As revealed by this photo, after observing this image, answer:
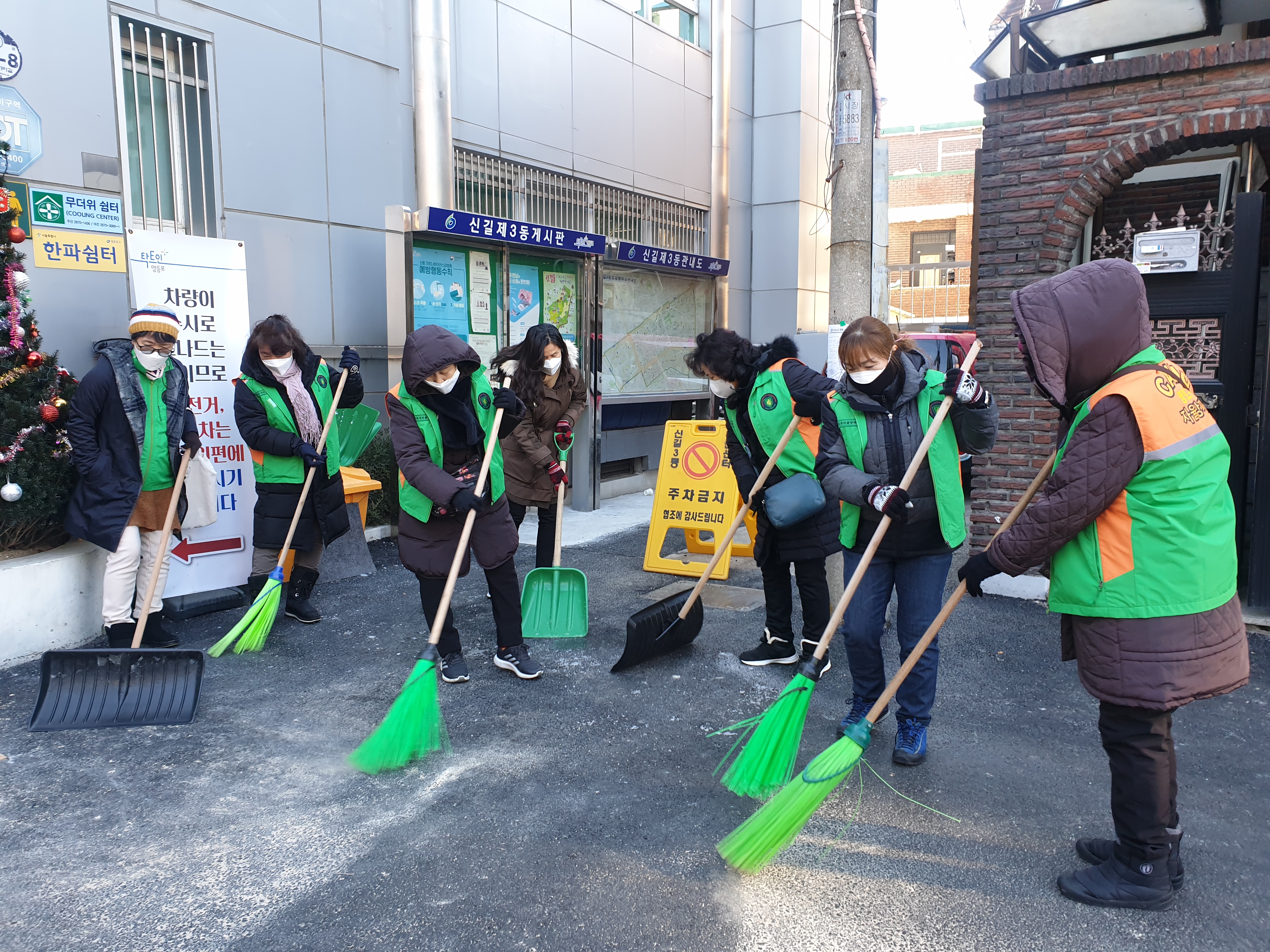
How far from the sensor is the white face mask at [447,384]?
422 centimetres

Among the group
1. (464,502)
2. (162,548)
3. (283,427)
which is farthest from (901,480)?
(162,548)

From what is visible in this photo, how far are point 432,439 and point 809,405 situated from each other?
1.79 m

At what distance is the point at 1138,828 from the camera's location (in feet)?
8.74

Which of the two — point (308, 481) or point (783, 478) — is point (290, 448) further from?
point (783, 478)

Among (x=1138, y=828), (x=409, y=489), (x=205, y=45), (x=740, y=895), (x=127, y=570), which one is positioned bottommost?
(x=740, y=895)

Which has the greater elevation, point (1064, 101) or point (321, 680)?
point (1064, 101)

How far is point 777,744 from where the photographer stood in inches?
125

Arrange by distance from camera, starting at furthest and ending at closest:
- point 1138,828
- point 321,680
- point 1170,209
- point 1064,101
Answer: point 1170,209
point 1064,101
point 321,680
point 1138,828

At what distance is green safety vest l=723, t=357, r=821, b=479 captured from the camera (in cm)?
446

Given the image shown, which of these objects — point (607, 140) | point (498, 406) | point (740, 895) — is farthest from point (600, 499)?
point (740, 895)

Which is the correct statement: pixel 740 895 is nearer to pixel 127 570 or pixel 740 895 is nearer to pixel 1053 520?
pixel 1053 520

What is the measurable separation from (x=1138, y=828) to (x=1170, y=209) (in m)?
7.54

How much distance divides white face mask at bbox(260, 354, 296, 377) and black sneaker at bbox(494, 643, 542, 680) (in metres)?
2.12

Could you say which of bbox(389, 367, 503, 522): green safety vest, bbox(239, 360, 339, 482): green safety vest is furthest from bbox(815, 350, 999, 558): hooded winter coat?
bbox(239, 360, 339, 482): green safety vest
